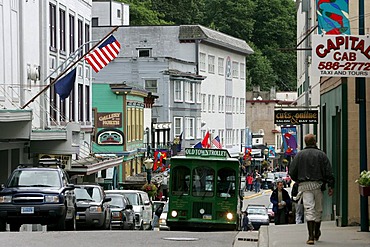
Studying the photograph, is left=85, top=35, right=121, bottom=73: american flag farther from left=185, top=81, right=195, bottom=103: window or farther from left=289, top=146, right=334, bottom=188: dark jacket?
left=185, top=81, right=195, bottom=103: window

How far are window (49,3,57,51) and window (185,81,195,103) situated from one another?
2895cm

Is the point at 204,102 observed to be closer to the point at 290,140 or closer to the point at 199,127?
the point at 199,127

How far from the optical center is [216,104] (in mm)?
82625

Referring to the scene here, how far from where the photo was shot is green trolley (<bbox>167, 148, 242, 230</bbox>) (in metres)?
28.8

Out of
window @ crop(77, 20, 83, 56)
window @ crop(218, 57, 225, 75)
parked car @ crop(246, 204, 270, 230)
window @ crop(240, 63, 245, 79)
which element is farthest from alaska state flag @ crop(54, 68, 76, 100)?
window @ crop(240, 63, 245, 79)

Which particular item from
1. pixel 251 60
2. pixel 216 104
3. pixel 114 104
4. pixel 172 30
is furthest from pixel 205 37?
pixel 251 60

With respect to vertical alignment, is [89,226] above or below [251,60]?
below

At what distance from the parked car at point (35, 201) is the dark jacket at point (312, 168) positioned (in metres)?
8.22

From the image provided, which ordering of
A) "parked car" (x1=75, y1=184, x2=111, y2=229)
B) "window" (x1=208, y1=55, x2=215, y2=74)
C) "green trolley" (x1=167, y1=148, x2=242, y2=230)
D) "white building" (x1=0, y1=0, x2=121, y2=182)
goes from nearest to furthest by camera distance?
1. "parked car" (x1=75, y1=184, x2=111, y2=229)
2. "green trolley" (x1=167, y1=148, x2=242, y2=230)
3. "white building" (x1=0, y1=0, x2=121, y2=182)
4. "window" (x1=208, y1=55, x2=215, y2=74)

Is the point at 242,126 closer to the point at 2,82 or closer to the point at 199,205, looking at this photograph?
the point at 2,82

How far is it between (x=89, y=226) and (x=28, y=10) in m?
14.5

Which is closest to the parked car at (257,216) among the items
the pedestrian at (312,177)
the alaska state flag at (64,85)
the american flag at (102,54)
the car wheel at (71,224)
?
the american flag at (102,54)

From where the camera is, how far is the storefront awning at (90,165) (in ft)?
137

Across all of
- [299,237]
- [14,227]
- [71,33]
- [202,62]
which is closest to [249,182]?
[202,62]
